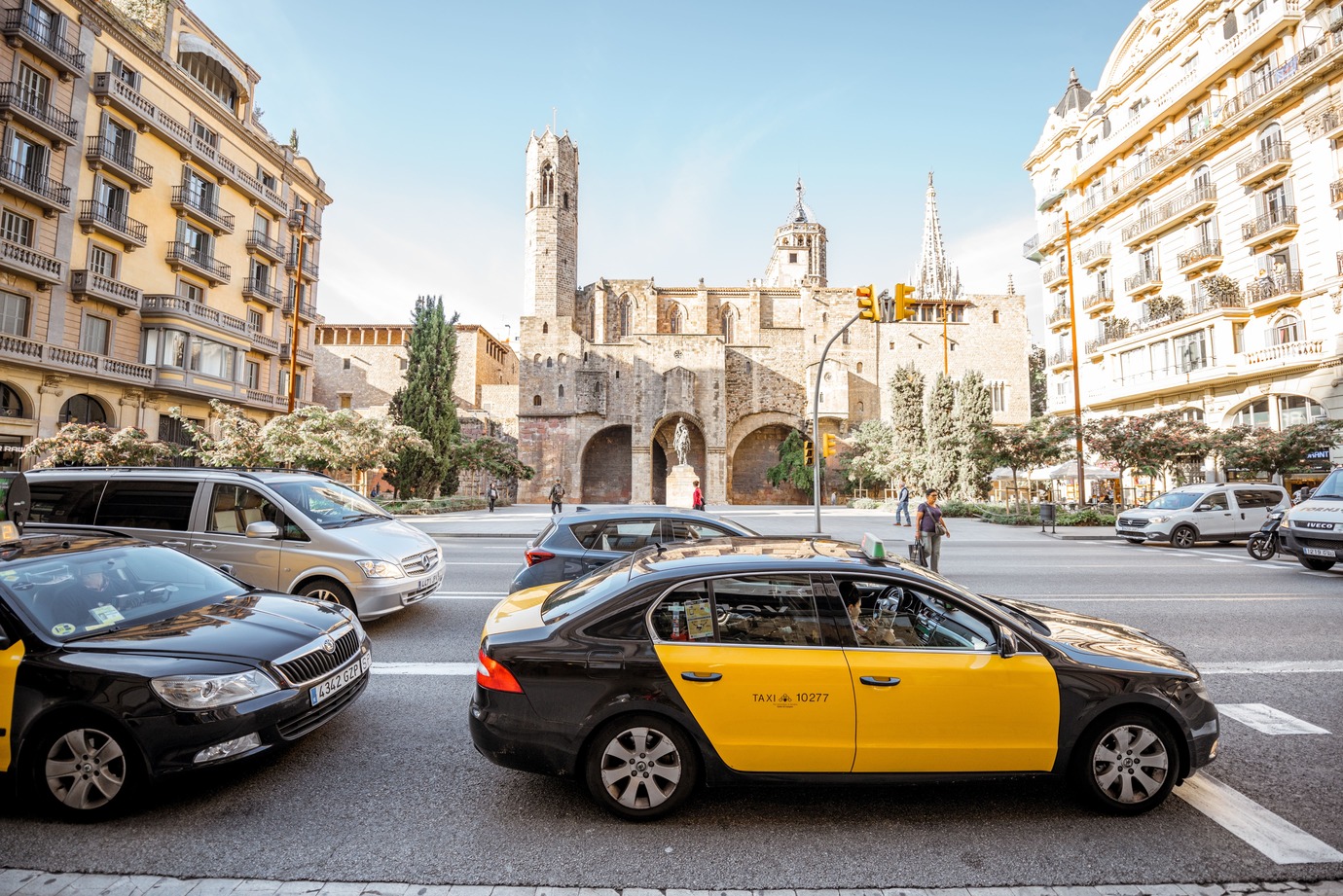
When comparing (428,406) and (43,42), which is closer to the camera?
(43,42)

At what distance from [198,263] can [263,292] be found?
3.94 m

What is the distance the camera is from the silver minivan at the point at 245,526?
645 centimetres

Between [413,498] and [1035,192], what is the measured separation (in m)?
37.5

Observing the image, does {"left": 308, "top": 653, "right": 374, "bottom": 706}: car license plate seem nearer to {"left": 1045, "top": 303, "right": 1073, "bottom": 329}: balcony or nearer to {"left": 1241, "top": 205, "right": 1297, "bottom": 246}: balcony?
{"left": 1241, "top": 205, "right": 1297, "bottom": 246}: balcony

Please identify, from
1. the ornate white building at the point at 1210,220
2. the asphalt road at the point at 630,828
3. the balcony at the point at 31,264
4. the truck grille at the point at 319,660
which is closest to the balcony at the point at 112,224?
the balcony at the point at 31,264

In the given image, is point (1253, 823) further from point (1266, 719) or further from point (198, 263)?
point (198, 263)

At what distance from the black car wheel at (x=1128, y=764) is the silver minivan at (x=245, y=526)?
19.6 ft

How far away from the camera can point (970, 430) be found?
30.2 metres

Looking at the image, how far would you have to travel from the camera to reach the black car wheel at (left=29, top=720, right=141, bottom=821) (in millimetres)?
3139

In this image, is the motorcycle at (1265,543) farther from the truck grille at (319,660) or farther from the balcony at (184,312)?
the balcony at (184,312)

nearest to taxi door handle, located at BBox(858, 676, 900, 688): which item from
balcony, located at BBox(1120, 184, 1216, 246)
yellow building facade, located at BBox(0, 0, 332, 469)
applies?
yellow building facade, located at BBox(0, 0, 332, 469)

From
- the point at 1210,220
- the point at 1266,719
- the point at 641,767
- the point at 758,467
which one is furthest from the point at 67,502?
the point at 758,467

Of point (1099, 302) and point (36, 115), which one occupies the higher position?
point (36, 115)

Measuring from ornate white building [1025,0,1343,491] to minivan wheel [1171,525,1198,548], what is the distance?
8.92 m
